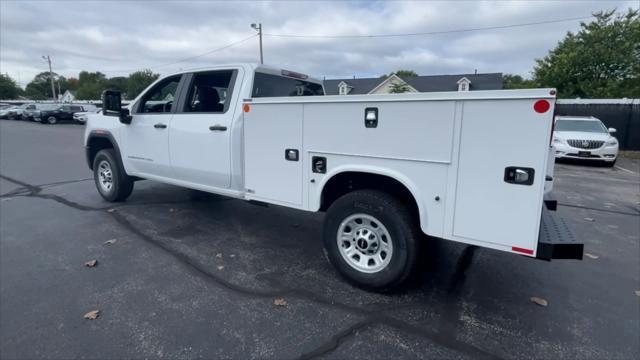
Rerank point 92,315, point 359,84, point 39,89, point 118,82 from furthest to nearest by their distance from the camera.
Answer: point 39,89
point 118,82
point 359,84
point 92,315

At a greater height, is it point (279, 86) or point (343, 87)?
point (343, 87)

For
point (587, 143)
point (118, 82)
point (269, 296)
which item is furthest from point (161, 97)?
point (118, 82)

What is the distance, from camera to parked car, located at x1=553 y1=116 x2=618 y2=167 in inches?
465

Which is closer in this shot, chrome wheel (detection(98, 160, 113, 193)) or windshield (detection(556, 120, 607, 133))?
chrome wheel (detection(98, 160, 113, 193))

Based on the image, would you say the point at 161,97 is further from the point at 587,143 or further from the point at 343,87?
the point at 343,87

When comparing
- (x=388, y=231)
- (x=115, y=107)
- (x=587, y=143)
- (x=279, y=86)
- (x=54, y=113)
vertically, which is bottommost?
(x=388, y=231)

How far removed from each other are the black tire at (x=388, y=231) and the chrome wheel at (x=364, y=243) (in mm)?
25

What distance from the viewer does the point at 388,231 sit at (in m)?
3.12

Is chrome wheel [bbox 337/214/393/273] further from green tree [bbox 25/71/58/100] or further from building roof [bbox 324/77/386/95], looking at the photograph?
green tree [bbox 25/71/58/100]

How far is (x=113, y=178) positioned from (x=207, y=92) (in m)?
2.52

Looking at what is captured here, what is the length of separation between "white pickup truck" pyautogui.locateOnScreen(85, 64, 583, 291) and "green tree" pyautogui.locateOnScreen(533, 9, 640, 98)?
31.1 m

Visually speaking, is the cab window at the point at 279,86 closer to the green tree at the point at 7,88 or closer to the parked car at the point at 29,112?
the parked car at the point at 29,112

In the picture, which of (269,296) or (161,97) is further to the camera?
(161,97)

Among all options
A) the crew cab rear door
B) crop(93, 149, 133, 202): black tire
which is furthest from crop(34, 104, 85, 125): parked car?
the crew cab rear door
